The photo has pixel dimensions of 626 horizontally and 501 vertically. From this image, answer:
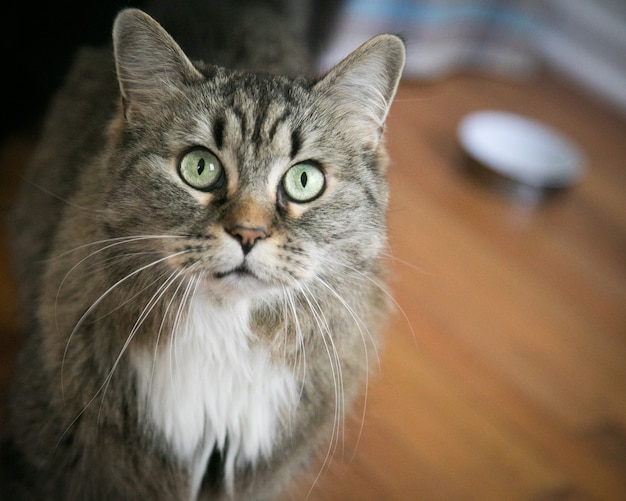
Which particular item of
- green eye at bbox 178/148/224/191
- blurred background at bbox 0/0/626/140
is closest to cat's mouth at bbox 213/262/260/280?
green eye at bbox 178/148/224/191

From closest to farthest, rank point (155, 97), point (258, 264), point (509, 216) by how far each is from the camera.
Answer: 1. point (258, 264)
2. point (155, 97)
3. point (509, 216)

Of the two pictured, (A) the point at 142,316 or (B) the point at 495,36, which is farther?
(B) the point at 495,36

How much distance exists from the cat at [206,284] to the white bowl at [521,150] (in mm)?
1387

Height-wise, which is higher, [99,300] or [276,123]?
[276,123]

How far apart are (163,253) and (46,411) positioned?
1.23 feet

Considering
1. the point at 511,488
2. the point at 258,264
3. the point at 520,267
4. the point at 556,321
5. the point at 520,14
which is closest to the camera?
the point at 258,264

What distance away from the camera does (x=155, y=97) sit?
959 mm

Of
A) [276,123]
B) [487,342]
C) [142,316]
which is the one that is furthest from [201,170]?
[487,342]

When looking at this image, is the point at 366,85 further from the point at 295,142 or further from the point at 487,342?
the point at 487,342

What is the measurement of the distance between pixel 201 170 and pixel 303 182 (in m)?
0.14

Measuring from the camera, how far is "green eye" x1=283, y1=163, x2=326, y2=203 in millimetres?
928

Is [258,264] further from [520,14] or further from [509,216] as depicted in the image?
[520,14]

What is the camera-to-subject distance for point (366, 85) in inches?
38.5

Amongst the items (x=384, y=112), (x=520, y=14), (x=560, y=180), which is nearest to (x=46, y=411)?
(x=384, y=112)
